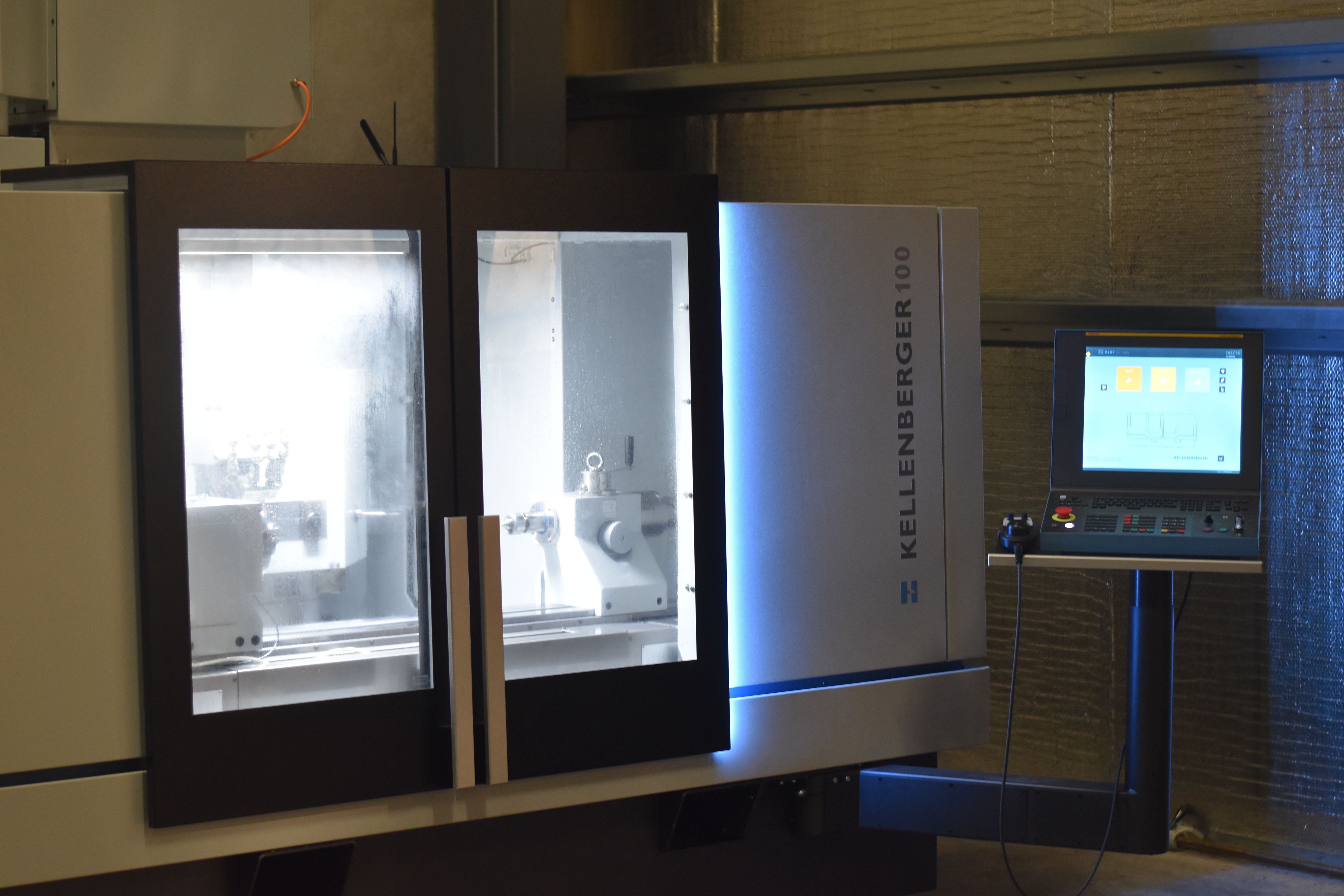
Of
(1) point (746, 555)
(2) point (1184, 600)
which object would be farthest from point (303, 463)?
(2) point (1184, 600)

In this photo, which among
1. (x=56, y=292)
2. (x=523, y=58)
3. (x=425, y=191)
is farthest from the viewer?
(x=523, y=58)

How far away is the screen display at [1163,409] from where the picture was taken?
7.89 feet

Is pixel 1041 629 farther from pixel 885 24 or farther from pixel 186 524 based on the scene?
pixel 186 524

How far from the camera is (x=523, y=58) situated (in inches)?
132

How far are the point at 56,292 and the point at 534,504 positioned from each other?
861mm

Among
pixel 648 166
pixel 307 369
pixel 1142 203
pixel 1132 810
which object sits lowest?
pixel 1132 810

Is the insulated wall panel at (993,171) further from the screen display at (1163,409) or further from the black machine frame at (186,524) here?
the black machine frame at (186,524)

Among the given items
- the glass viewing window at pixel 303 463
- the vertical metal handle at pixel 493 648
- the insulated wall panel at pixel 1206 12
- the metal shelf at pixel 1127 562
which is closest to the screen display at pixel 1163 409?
the metal shelf at pixel 1127 562

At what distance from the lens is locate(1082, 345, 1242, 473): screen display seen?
2.41 metres

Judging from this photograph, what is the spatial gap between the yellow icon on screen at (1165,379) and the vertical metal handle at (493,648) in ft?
4.58

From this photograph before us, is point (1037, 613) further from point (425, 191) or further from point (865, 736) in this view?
point (425, 191)

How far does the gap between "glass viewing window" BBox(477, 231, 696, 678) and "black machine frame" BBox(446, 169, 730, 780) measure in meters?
0.04

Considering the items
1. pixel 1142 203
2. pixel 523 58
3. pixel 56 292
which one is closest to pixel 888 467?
pixel 1142 203

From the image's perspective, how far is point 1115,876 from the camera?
2938 mm
